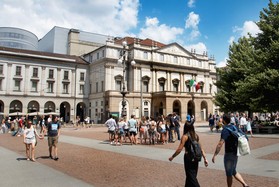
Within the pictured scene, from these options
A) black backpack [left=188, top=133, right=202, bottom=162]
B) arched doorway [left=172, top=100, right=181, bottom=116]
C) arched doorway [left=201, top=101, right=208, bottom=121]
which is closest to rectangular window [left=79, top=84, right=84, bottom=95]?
arched doorway [left=172, top=100, right=181, bottom=116]

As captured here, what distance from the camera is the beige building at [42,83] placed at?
52.7 metres

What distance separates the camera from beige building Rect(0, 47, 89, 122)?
173ft

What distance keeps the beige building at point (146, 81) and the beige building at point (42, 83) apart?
3311 mm

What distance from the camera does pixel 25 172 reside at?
29.3 feet

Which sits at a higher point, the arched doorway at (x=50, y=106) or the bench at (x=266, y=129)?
the arched doorway at (x=50, y=106)

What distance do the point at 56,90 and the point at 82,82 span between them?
6343 millimetres

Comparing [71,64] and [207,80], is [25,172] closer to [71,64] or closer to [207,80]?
[71,64]

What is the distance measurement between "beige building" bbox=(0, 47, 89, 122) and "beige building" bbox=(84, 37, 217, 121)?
3311 mm

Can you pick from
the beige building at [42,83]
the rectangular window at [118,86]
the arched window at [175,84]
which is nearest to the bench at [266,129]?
the rectangular window at [118,86]

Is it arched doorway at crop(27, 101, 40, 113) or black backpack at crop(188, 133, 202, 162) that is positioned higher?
arched doorway at crop(27, 101, 40, 113)

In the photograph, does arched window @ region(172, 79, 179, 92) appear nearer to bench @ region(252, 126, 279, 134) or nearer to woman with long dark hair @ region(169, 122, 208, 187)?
bench @ region(252, 126, 279, 134)

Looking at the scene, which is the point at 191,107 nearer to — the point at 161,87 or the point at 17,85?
the point at 161,87

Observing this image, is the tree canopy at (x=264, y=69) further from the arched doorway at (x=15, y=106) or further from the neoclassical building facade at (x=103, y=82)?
the arched doorway at (x=15, y=106)

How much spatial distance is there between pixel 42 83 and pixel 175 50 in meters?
32.0
